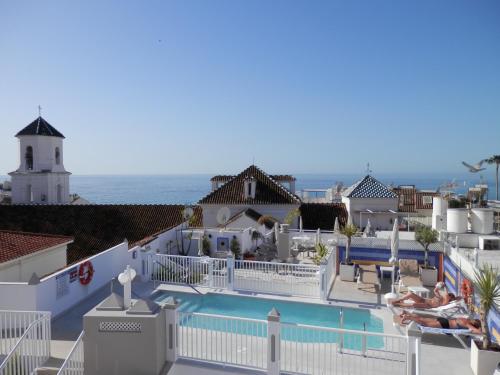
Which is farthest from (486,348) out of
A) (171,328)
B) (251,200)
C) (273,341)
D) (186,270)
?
(251,200)

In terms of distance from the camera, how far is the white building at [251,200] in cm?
2758

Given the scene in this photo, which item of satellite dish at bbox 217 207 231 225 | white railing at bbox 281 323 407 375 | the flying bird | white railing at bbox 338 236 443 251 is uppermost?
the flying bird

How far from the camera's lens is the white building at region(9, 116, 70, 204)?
31.0m

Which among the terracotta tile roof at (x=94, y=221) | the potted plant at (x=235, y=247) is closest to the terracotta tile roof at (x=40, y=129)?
the terracotta tile roof at (x=94, y=221)

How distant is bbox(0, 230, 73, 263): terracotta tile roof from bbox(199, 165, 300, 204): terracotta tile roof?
43.2ft

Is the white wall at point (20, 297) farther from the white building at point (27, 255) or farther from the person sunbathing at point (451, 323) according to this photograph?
the person sunbathing at point (451, 323)

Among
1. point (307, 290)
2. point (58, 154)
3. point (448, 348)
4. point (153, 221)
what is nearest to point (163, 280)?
point (307, 290)

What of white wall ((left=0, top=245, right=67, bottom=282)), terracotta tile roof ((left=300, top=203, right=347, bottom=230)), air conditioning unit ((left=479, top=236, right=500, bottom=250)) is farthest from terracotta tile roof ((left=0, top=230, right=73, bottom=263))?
terracotta tile roof ((left=300, top=203, right=347, bottom=230))

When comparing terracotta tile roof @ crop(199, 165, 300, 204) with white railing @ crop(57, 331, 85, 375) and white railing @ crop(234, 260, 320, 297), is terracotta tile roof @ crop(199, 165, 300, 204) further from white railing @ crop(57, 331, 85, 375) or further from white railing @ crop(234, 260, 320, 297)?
white railing @ crop(57, 331, 85, 375)

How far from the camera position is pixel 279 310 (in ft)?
39.1

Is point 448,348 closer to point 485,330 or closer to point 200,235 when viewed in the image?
point 485,330

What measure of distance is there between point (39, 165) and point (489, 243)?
102ft

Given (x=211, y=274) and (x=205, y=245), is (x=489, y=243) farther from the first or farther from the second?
(x=205, y=245)

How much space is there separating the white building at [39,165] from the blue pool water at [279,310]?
76.5ft
